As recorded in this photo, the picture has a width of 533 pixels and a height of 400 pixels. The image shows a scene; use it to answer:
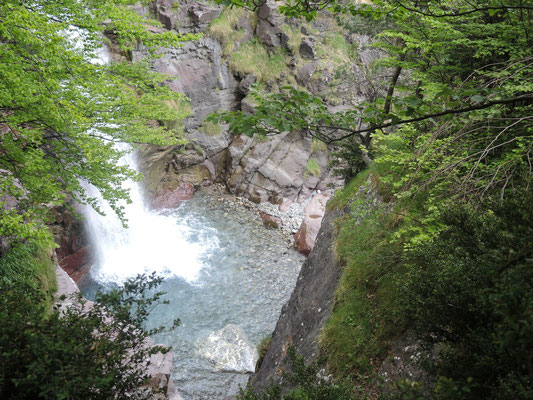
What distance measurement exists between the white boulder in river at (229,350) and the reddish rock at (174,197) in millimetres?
10277

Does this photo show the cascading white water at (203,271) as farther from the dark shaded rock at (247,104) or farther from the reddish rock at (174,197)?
the dark shaded rock at (247,104)

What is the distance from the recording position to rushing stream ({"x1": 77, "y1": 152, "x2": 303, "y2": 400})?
10.5 meters

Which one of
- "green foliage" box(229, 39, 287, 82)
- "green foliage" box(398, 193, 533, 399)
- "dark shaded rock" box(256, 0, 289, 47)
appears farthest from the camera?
"dark shaded rock" box(256, 0, 289, 47)

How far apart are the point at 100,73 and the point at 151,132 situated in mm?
2161

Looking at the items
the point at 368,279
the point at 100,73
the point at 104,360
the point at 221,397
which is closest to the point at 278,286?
the point at 221,397

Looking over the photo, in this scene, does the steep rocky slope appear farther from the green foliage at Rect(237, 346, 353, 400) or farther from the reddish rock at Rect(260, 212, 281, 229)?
the green foliage at Rect(237, 346, 353, 400)

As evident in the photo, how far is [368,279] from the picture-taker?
6.16 meters

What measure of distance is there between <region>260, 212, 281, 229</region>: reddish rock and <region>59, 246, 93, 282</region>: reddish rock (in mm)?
9314

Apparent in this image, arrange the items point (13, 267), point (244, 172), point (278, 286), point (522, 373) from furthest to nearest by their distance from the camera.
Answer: point (244, 172), point (278, 286), point (13, 267), point (522, 373)

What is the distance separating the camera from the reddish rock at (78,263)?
42.8 ft

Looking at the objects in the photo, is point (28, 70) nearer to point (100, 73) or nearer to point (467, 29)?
point (100, 73)

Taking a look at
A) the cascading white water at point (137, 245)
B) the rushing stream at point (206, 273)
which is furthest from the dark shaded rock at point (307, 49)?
the cascading white water at point (137, 245)

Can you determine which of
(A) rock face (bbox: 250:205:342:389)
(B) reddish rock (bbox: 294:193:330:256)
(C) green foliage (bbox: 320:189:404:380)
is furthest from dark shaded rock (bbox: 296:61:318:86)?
(C) green foliage (bbox: 320:189:404:380)

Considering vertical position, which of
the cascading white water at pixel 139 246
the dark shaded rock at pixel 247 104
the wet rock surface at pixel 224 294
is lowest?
the cascading white water at pixel 139 246
